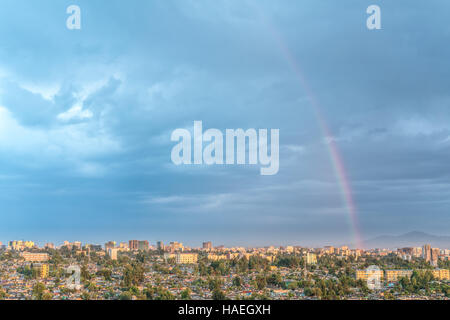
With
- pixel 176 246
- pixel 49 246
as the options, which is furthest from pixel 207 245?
pixel 49 246

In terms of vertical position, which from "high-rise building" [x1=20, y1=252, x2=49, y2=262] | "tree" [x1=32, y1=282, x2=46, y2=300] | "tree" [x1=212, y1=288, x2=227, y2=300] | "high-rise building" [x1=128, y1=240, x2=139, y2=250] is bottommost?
"tree" [x1=212, y1=288, x2=227, y2=300]

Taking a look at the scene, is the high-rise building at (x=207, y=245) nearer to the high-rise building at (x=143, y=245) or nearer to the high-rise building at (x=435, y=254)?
the high-rise building at (x=143, y=245)

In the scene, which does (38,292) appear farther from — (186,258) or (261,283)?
(186,258)

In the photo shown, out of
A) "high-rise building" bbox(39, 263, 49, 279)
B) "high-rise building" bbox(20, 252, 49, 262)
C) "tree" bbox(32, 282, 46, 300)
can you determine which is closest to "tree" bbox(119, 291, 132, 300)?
"tree" bbox(32, 282, 46, 300)

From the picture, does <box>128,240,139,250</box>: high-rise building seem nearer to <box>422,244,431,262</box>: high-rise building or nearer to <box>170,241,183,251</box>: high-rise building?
<box>170,241,183,251</box>: high-rise building

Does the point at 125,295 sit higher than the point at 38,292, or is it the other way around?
the point at 38,292

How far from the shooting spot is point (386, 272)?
29047 millimetres

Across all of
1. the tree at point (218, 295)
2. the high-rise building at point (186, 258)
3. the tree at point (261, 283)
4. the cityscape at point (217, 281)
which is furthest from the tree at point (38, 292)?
the high-rise building at point (186, 258)

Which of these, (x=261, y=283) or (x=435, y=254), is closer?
(x=261, y=283)

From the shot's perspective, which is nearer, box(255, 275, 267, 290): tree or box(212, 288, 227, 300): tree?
box(212, 288, 227, 300): tree

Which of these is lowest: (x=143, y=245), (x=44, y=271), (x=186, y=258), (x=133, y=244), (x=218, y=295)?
(x=218, y=295)
